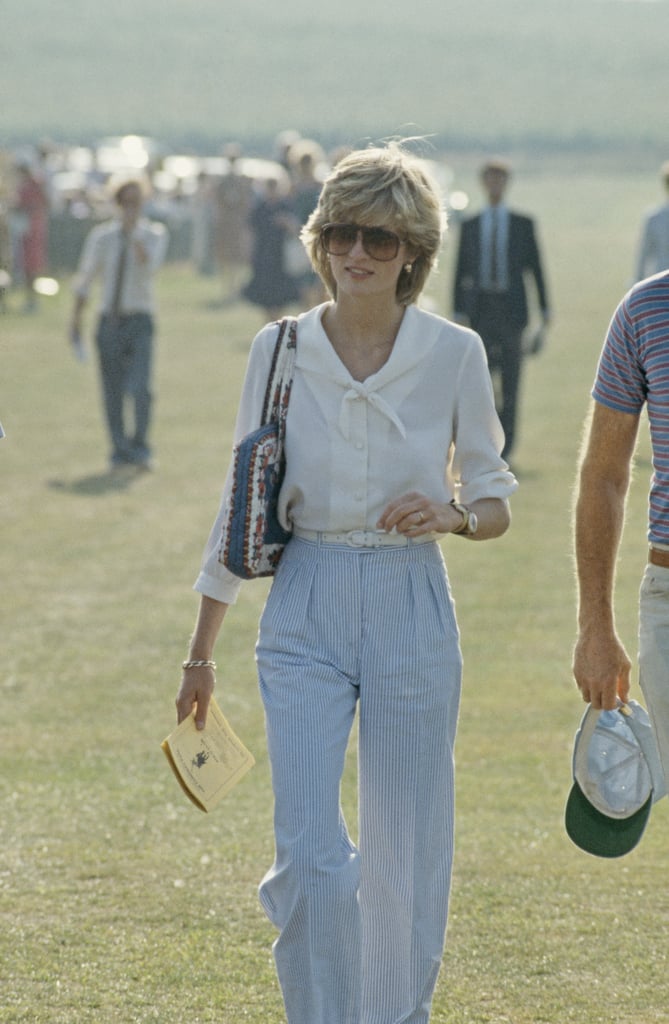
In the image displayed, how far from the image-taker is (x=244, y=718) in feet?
24.2

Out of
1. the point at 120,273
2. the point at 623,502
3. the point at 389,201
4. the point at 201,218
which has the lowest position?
the point at 201,218

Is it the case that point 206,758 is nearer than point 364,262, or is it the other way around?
point 364,262

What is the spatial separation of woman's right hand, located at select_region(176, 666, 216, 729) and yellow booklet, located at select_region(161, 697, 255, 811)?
0.07 ft

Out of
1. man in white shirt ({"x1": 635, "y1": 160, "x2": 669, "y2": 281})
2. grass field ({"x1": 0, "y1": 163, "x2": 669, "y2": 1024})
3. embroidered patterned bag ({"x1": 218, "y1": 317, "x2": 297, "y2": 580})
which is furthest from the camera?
man in white shirt ({"x1": 635, "y1": 160, "x2": 669, "y2": 281})

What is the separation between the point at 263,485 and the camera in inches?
148

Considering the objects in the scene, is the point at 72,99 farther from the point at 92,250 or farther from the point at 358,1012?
the point at 358,1012

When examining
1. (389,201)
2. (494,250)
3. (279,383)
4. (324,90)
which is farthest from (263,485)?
(324,90)

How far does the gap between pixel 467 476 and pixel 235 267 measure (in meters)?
27.8

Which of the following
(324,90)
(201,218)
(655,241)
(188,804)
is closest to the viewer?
(188,804)

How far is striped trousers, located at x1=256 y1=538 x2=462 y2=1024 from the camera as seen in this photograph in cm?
361

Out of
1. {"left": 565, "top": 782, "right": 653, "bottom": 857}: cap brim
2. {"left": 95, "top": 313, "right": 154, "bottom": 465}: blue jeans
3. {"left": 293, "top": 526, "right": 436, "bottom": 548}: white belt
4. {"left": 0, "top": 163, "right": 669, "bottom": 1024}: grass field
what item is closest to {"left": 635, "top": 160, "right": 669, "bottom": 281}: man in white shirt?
{"left": 0, "top": 163, "right": 669, "bottom": 1024}: grass field

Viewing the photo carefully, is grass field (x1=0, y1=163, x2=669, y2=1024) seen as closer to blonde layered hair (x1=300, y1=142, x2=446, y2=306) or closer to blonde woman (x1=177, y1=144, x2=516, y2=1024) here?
blonde woman (x1=177, y1=144, x2=516, y2=1024)

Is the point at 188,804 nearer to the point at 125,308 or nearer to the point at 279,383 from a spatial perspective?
the point at 279,383

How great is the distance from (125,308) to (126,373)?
622 mm
